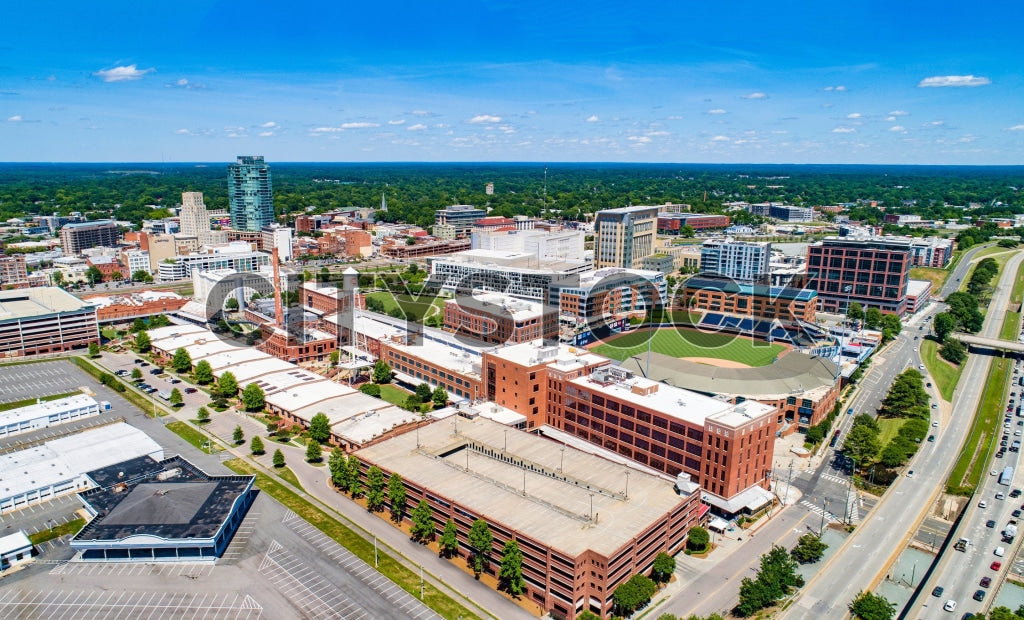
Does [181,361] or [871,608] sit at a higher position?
[181,361]

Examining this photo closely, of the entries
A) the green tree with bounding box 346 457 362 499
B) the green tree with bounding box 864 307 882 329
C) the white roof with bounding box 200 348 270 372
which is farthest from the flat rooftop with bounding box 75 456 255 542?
the green tree with bounding box 864 307 882 329

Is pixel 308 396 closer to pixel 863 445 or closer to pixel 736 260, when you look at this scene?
pixel 863 445

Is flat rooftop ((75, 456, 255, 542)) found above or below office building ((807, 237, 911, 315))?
below

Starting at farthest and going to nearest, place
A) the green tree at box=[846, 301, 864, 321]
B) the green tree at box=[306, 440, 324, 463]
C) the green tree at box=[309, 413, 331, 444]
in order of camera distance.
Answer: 1. the green tree at box=[846, 301, 864, 321]
2. the green tree at box=[309, 413, 331, 444]
3. the green tree at box=[306, 440, 324, 463]

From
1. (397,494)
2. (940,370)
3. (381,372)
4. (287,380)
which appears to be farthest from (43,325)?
(940,370)

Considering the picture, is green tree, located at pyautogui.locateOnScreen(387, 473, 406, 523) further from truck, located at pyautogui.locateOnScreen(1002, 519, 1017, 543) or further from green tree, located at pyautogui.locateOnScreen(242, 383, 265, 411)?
truck, located at pyautogui.locateOnScreen(1002, 519, 1017, 543)

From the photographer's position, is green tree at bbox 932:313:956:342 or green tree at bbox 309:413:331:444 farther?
green tree at bbox 932:313:956:342
